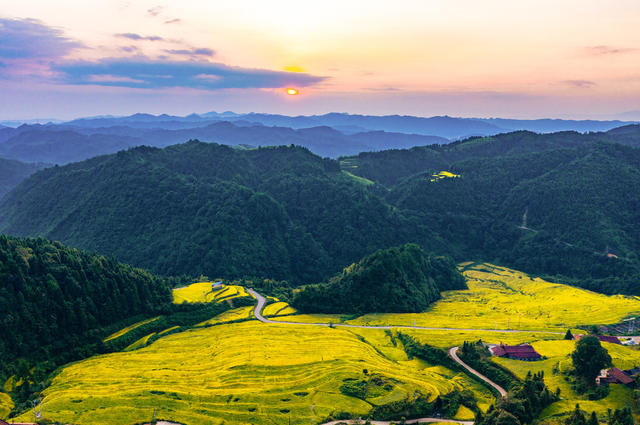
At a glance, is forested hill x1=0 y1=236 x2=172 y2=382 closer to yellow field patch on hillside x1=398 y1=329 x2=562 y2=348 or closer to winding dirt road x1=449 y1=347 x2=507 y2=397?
yellow field patch on hillside x1=398 y1=329 x2=562 y2=348

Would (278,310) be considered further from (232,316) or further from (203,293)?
(203,293)

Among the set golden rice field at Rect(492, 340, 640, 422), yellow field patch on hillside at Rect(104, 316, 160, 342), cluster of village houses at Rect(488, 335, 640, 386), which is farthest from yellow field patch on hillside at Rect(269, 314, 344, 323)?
golden rice field at Rect(492, 340, 640, 422)

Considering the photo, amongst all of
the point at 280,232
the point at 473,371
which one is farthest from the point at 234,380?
the point at 280,232

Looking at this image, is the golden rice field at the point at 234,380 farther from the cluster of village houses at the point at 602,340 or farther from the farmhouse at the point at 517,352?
the cluster of village houses at the point at 602,340

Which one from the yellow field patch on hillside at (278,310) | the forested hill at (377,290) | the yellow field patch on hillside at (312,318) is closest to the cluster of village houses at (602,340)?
the forested hill at (377,290)

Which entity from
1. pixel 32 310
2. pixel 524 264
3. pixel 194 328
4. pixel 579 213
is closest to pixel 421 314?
pixel 194 328

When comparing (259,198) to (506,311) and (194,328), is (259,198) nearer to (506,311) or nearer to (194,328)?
(194,328)
